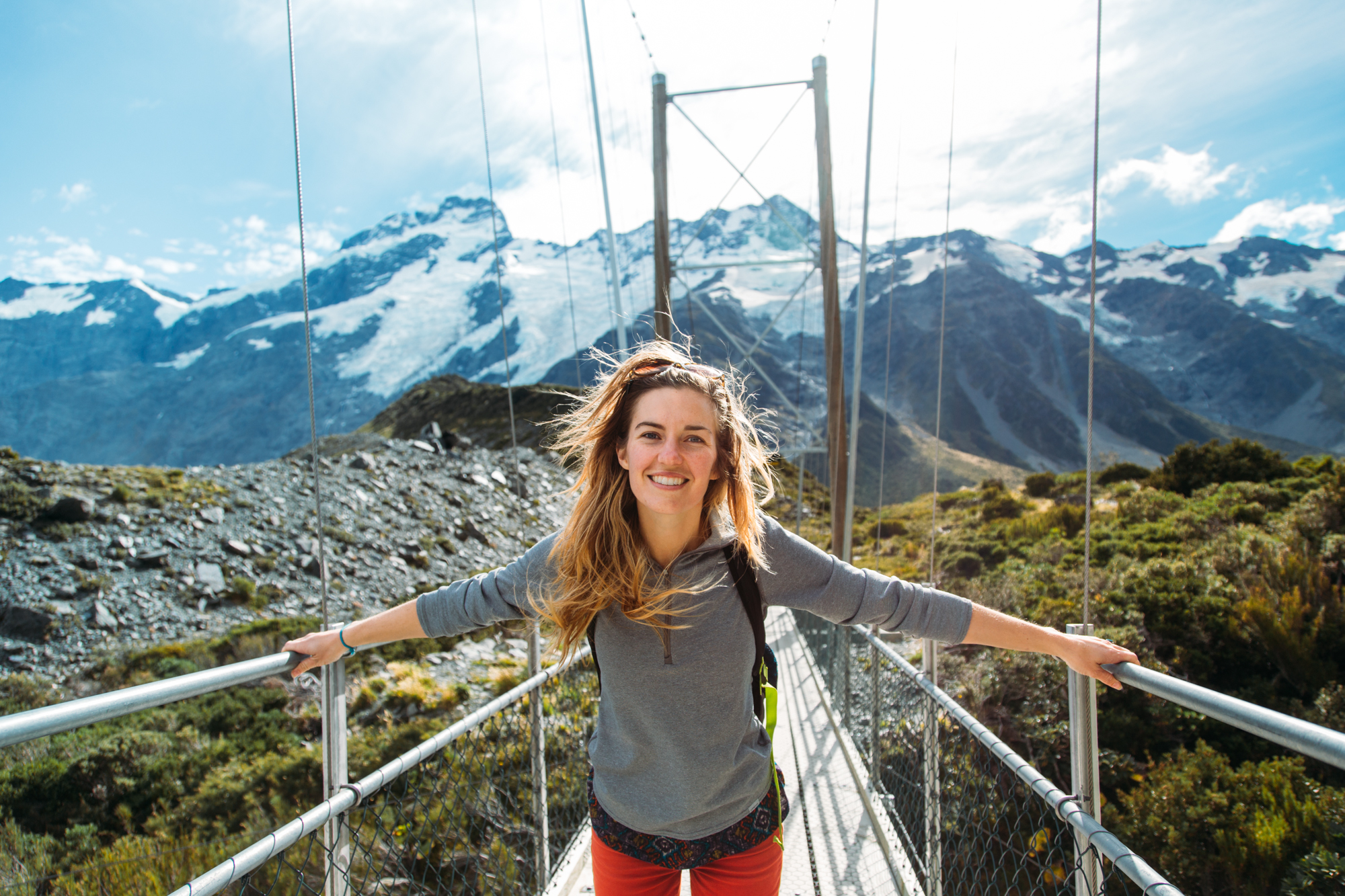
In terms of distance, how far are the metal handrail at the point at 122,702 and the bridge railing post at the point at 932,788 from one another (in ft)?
5.33

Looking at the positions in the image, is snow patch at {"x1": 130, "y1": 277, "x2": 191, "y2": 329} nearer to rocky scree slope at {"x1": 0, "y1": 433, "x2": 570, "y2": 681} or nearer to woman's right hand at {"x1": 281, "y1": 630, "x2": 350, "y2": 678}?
rocky scree slope at {"x1": 0, "y1": 433, "x2": 570, "y2": 681}

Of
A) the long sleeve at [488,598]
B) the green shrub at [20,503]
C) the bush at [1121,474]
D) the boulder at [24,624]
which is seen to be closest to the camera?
the long sleeve at [488,598]

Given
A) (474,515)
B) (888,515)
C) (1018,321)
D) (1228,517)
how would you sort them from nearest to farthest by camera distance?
(1228,517) → (474,515) → (888,515) → (1018,321)

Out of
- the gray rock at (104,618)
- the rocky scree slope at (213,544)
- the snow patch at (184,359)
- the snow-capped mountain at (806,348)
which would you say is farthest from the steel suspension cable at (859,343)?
the snow patch at (184,359)

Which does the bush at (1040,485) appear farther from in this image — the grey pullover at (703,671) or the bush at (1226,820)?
the grey pullover at (703,671)

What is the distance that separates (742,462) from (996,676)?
3.79 meters

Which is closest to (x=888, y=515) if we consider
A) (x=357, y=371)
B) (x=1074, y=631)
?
(x=1074, y=631)

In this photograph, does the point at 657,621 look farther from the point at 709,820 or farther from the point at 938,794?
the point at 938,794

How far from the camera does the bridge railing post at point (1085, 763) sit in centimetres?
114

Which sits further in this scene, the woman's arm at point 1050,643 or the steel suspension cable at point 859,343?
the steel suspension cable at point 859,343

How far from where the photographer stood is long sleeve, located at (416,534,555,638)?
1.25m

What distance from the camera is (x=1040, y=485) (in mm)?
14656

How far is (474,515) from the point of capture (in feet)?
50.5

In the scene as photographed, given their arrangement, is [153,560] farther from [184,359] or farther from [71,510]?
[184,359]
